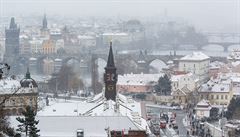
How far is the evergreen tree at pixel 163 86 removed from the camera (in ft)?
151

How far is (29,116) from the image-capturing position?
543 inches

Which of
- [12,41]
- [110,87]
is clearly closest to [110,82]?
[110,87]

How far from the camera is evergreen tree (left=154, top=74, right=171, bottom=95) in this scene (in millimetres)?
46031

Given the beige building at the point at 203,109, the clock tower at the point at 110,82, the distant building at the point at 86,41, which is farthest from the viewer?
the distant building at the point at 86,41

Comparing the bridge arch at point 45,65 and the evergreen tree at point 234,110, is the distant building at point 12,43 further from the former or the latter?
the evergreen tree at point 234,110

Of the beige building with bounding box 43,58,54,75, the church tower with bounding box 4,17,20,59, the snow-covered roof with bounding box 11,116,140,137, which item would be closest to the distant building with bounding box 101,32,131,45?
the church tower with bounding box 4,17,20,59

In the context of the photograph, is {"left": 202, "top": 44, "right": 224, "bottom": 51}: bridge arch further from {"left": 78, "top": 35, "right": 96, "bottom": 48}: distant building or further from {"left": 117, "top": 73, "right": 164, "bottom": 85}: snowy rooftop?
{"left": 117, "top": 73, "right": 164, "bottom": 85}: snowy rooftop

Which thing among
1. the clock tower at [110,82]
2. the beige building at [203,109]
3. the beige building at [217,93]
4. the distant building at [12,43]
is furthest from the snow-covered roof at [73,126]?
the distant building at [12,43]

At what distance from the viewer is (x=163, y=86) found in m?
46.2

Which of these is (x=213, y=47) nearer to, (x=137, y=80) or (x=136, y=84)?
(x=137, y=80)

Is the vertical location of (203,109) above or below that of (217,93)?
below

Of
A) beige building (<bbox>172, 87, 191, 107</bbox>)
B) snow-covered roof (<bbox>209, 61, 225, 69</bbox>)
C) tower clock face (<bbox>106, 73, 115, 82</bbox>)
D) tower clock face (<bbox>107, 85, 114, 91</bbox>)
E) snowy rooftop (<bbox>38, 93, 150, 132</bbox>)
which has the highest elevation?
tower clock face (<bbox>106, 73, 115, 82</bbox>)

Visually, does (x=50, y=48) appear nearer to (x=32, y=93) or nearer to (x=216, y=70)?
(x=216, y=70)

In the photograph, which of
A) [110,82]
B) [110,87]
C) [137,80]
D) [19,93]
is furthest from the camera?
[137,80]
